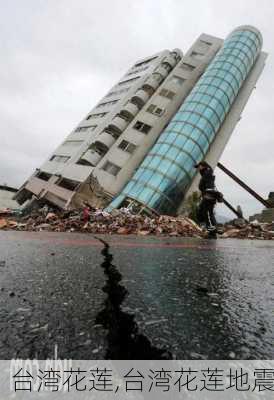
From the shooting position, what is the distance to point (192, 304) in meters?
1.42

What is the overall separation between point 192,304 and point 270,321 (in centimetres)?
33

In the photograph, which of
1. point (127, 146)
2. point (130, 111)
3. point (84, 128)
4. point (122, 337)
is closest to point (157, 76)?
point (130, 111)

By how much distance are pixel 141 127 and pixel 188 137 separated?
5105mm

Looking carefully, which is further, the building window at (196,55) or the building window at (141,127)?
the building window at (196,55)

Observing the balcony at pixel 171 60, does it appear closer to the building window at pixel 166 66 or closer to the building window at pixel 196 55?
the building window at pixel 166 66

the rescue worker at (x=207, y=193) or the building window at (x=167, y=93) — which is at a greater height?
the building window at (x=167, y=93)

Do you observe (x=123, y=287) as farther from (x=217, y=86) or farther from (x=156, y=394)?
(x=217, y=86)

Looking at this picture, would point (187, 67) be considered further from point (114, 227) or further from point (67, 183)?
point (114, 227)

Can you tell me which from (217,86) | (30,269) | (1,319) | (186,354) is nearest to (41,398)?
(186,354)

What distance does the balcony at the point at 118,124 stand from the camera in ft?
87.0

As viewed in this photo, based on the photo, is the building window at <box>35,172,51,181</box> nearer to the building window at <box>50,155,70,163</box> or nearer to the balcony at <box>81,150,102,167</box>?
the building window at <box>50,155,70,163</box>

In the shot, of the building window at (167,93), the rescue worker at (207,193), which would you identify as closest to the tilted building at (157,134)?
the building window at (167,93)

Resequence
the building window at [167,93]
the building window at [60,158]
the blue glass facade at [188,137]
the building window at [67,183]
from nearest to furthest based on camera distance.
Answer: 1. the blue glass facade at [188,137]
2. the building window at [67,183]
3. the building window at [60,158]
4. the building window at [167,93]

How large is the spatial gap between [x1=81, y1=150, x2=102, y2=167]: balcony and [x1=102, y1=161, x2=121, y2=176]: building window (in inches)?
31.3
